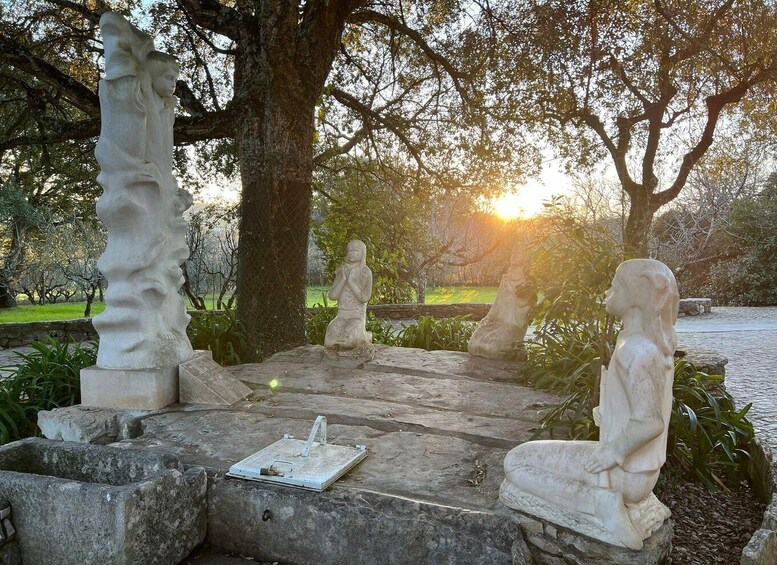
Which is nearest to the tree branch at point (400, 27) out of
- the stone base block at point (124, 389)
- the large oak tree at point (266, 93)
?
the large oak tree at point (266, 93)

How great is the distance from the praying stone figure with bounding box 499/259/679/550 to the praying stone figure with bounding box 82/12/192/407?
3.00m

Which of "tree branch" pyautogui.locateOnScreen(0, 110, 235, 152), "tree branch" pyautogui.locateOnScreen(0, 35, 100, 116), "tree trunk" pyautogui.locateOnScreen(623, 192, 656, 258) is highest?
"tree branch" pyautogui.locateOnScreen(0, 35, 100, 116)

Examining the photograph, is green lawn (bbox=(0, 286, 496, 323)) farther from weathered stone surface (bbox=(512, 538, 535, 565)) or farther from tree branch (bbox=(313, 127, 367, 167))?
weathered stone surface (bbox=(512, 538, 535, 565))

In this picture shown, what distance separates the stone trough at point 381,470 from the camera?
2.36m

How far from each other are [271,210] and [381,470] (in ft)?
13.3

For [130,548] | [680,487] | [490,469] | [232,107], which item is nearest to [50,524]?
[130,548]

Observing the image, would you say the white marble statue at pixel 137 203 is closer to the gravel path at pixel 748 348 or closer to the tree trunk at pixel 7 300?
the gravel path at pixel 748 348

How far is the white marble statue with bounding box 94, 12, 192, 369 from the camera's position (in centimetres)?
380

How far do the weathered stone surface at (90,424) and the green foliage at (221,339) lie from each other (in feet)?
8.19

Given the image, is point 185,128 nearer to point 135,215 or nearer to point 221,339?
point 221,339

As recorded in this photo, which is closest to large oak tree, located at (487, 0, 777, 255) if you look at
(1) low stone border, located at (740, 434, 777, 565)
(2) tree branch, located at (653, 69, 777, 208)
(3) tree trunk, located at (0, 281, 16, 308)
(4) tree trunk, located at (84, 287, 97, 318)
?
(2) tree branch, located at (653, 69, 777, 208)

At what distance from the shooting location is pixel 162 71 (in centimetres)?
406

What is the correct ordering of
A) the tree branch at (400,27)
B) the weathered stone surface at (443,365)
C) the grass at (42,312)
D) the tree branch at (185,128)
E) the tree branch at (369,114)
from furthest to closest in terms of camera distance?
the grass at (42,312), the tree branch at (369,114), the tree branch at (400,27), the tree branch at (185,128), the weathered stone surface at (443,365)

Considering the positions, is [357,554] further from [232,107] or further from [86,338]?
[86,338]
